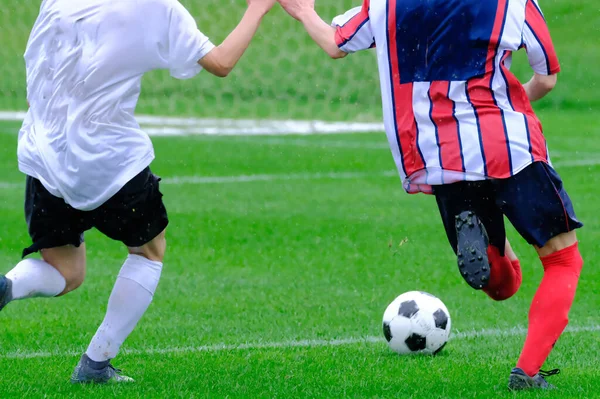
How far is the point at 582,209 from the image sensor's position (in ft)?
38.0

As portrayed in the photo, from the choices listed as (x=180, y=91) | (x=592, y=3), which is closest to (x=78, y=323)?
(x=180, y=91)

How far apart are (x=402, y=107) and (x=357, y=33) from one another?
0.40 m

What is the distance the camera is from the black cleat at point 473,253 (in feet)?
15.6

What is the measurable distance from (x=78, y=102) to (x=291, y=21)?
17202 mm

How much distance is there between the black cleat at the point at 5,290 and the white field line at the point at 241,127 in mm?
13727

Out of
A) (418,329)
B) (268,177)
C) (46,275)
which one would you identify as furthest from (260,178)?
(46,275)

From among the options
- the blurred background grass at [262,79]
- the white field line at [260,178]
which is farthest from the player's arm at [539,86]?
the blurred background grass at [262,79]

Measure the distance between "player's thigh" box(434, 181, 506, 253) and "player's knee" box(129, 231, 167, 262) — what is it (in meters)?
1.20

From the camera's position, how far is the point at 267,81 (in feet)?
69.8

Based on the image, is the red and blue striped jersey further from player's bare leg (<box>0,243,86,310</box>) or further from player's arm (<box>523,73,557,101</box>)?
player's bare leg (<box>0,243,86,310</box>)

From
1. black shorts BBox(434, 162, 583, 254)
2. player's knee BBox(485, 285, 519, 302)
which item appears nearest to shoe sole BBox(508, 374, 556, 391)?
black shorts BBox(434, 162, 583, 254)

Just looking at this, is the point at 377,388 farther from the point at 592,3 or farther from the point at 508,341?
the point at 592,3

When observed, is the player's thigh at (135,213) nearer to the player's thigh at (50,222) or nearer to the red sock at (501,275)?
the player's thigh at (50,222)

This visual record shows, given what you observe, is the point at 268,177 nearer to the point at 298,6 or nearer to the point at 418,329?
the point at 418,329
